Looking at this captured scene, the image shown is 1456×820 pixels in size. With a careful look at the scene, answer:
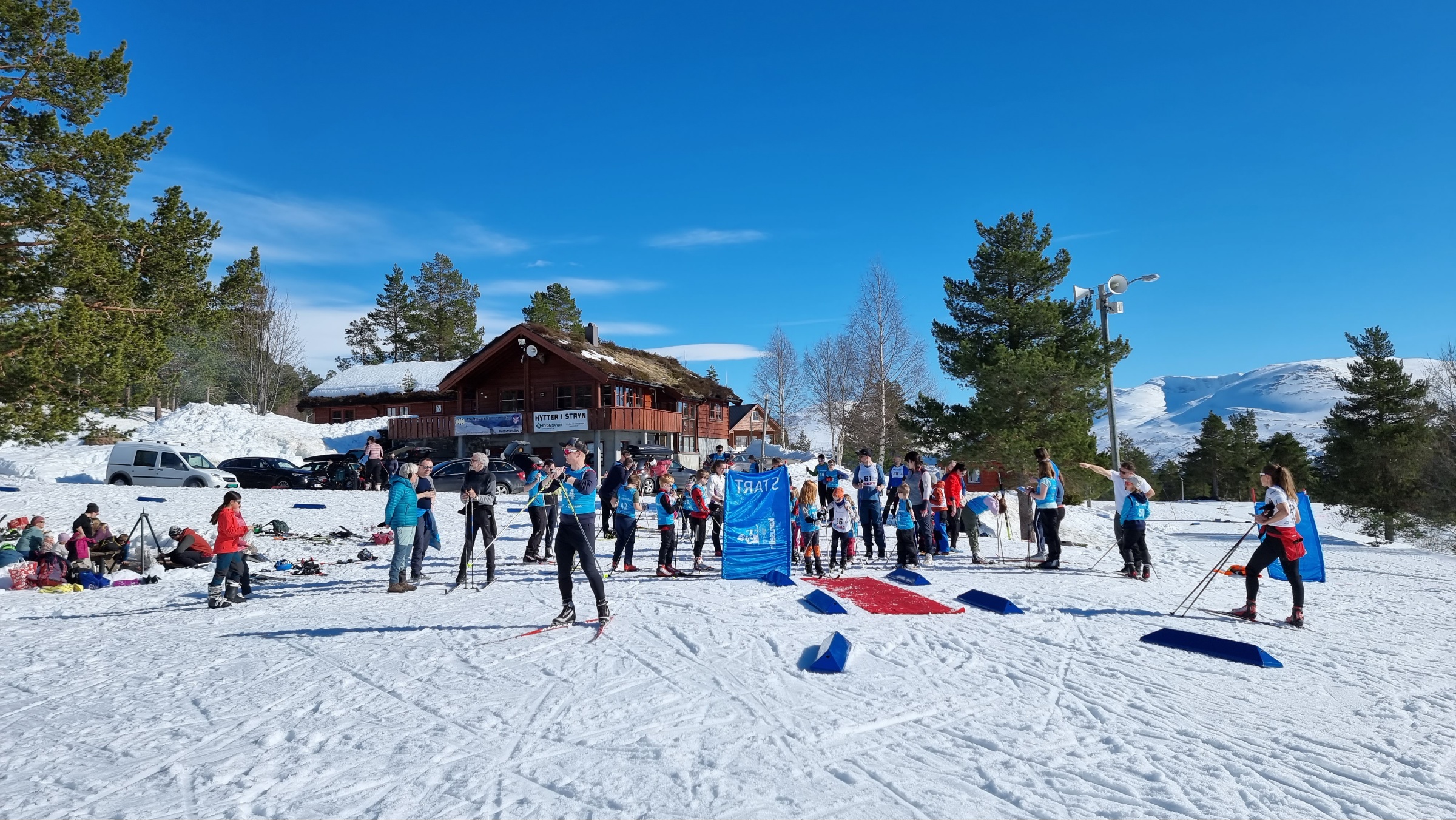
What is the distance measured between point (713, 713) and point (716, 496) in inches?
298

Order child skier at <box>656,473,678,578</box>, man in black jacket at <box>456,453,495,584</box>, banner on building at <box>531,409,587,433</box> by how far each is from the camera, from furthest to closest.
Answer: banner on building at <box>531,409,587,433</box>, child skier at <box>656,473,678,578</box>, man in black jacket at <box>456,453,495,584</box>

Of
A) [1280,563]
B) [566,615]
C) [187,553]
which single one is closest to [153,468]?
[187,553]

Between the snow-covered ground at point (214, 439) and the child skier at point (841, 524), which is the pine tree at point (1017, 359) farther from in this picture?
the snow-covered ground at point (214, 439)

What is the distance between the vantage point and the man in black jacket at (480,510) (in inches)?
394

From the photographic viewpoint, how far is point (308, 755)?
4.36 metres

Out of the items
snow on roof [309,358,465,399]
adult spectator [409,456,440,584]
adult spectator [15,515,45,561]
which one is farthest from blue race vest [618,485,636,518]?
snow on roof [309,358,465,399]

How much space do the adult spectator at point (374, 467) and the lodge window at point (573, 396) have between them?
14.6 meters

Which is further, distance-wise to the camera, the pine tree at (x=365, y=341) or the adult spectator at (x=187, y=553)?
the pine tree at (x=365, y=341)

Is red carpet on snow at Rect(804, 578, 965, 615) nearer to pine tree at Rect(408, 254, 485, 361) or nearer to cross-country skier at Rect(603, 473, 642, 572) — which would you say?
cross-country skier at Rect(603, 473, 642, 572)

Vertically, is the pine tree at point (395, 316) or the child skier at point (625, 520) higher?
the pine tree at point (395, 316)

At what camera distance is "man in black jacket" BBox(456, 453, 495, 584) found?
10016 mm

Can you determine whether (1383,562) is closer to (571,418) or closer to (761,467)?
(761,467)

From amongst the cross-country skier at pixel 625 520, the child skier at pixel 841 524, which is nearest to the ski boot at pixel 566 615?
the cross-country skier at pixel 625 520

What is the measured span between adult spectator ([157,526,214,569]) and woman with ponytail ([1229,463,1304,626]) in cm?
1525
